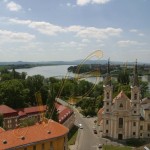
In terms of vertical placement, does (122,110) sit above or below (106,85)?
below

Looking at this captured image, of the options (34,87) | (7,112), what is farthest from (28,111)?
(34,87)

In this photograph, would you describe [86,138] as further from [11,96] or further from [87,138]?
[11,96]

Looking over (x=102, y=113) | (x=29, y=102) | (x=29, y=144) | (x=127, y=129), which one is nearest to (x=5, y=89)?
(x=29, y=102)

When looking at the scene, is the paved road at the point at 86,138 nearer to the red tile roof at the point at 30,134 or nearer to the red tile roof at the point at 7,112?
the red tile roof at the point at 30,134

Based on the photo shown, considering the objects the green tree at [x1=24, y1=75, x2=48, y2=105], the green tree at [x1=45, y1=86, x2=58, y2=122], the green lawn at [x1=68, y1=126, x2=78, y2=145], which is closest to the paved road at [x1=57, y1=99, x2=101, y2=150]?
the green lawn at [x1=68, y1=126, x2=78, y2=145]

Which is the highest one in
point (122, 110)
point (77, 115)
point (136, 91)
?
point (136, 91)

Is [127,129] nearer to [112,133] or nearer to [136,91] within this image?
[112,133]

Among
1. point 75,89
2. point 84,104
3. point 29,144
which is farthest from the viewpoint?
point 75,89
